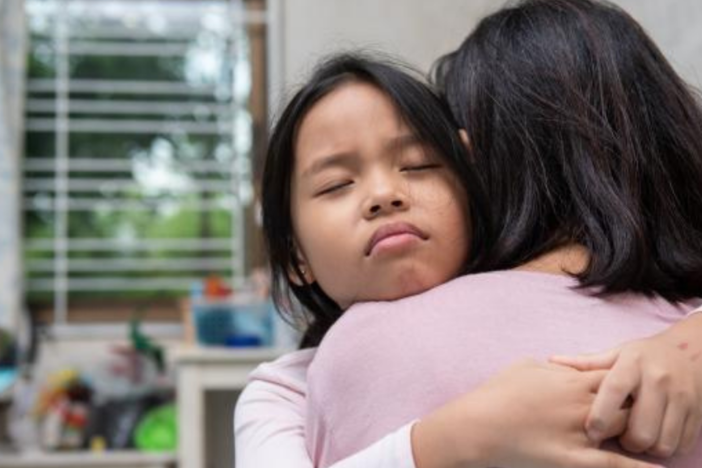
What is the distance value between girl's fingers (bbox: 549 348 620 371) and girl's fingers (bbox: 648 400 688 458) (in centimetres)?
4

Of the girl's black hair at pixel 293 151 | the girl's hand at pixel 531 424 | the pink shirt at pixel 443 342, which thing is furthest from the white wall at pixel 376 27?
the girl's hand at pixel 531 424

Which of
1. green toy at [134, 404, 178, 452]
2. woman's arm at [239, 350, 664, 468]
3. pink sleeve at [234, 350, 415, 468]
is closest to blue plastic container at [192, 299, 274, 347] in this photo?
green toy at [134, 404, 178, 452]

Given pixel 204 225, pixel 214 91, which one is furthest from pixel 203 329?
pixel 214 91

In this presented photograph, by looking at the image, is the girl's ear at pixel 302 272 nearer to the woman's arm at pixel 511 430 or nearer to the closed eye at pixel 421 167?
the closed eye at pixel 421 167

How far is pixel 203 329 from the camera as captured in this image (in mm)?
2404

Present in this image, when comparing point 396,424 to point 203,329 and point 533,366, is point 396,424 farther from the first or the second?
point 203,329

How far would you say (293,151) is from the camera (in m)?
0.79

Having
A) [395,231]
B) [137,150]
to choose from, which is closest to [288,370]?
[395,231]

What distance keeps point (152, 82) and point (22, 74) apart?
0.38 metres

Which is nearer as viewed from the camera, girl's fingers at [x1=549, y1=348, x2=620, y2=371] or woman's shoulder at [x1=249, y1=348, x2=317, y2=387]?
girl's fingers at [x1=549, y1=348, x2=620, y2=371]

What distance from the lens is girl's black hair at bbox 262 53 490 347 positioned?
2.40 ft

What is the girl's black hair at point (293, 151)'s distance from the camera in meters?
0.73

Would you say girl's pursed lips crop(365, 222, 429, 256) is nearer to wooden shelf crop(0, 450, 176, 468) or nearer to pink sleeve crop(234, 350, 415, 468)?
pink sleeve crop(234, 350, 415, 468)

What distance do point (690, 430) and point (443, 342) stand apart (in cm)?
15
